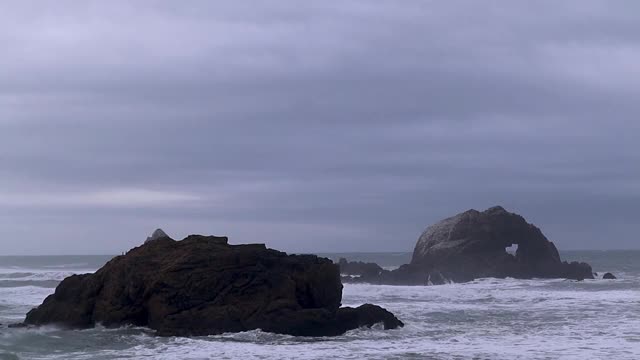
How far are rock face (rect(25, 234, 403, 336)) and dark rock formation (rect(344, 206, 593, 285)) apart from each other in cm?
3073

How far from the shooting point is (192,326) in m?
28.6

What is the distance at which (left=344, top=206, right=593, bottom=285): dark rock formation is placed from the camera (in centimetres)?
6297

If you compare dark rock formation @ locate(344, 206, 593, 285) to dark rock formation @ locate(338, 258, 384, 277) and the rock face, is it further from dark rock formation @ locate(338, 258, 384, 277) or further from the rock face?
the rock face

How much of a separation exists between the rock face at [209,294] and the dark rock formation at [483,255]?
3073 cm

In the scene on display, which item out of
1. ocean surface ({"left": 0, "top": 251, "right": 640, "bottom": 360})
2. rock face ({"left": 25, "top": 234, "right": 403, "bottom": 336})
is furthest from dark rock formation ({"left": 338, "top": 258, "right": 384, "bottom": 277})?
rock face ({"left": 25, "top": 234, "right": 403, "bottom": 336})

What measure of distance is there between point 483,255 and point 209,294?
37920 millimetres

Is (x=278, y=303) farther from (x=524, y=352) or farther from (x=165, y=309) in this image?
(x=524, y=352)

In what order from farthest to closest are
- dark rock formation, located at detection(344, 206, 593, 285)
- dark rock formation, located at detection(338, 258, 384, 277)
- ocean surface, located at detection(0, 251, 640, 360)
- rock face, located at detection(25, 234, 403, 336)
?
dark rock formation, located at detection(338, 258, 384, 277)
dark rock formation, located at detection(344, 206, 593, 285)
rock face, located at detection(25, 234, 403, 336)
ocean surface, located at detection(0, 251, 640, 360)

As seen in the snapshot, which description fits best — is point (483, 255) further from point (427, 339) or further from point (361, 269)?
point (427, 339)

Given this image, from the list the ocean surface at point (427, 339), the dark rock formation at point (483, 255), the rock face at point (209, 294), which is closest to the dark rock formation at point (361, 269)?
the dark rock formation at point (483, 255)

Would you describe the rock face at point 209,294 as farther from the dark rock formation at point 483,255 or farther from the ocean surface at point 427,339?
the dark rock formation at point 483,255

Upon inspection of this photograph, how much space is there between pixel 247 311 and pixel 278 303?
100cm

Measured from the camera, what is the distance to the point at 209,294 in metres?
29.8

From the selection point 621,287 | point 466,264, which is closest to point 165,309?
point 621,287
